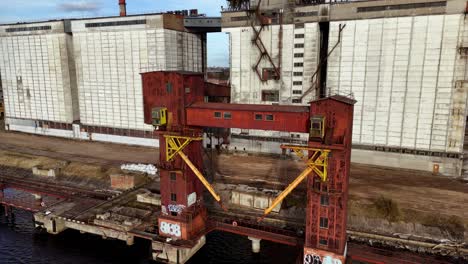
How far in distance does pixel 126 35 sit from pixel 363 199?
203 ft

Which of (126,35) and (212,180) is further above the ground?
(126,35)

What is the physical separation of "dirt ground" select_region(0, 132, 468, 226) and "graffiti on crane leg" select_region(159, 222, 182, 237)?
55.1 ft

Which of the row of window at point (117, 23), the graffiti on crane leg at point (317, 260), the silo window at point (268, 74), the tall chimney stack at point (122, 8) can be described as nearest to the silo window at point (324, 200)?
the graffiti on crane leg at point (317, 260)

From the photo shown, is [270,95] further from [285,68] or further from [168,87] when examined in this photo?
[168,87]

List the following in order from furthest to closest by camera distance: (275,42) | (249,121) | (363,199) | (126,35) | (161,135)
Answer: (126,35)
(275,42)
(363,199)
(161,135)
(249,121)

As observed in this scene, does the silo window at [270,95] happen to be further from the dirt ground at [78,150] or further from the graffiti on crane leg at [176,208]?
the graffiti on crane leg at [176,208]

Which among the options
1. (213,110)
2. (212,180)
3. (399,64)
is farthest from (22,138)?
(399,64)

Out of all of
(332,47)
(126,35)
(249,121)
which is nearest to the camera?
(249,121)

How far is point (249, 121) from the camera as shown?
106 ft

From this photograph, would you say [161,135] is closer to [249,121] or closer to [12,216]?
[249,121]

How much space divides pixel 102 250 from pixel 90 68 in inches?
2141

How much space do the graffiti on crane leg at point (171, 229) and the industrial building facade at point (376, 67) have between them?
115ft

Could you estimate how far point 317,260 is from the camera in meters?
30.8

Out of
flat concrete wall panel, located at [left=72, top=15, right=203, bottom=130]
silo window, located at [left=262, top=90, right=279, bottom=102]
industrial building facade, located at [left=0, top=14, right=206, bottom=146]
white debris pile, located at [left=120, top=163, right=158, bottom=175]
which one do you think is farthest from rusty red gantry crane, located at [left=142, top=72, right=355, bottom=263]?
industrial building facade, located at [left=0, top=14, right=206, bottom=146]
